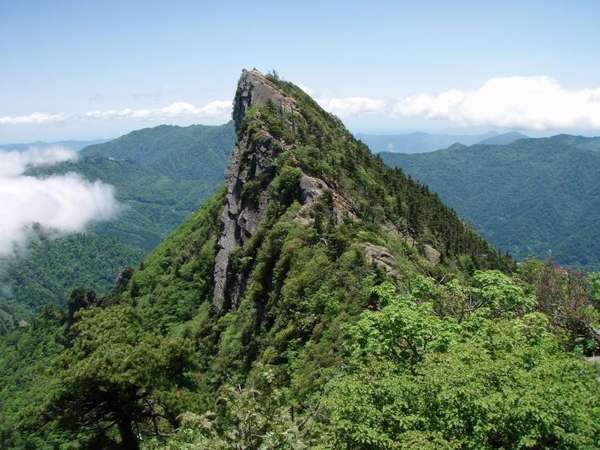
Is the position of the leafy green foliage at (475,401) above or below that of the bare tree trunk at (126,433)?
above

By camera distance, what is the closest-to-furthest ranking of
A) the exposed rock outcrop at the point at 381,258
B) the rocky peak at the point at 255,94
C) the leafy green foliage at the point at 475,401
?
the leafy green foliage at the point at 475,401 → the exposed rock outcrop at the point at 381,258 → the rocky peak at the point at 255,94

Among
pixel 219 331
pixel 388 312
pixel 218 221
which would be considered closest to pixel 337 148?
pixel 218 221

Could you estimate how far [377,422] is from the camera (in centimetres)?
1739

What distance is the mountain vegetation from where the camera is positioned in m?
17.1

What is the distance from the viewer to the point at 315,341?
3462cm

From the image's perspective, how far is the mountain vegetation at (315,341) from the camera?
17094 mm

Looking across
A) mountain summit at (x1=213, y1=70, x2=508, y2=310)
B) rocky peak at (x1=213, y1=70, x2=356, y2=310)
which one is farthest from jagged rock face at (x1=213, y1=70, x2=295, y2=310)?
mountain summit at (x1=213, y1=70, x2=508, y2=310)

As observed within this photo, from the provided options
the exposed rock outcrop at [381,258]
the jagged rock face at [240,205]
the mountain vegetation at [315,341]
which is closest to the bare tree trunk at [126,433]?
the mountain vegetation at [315,341]

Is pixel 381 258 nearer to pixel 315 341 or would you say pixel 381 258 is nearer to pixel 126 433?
pixel 315 341

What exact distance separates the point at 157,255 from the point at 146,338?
61395mm

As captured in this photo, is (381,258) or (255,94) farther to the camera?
(255,94)

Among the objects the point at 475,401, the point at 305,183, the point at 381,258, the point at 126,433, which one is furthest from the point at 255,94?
the point at 475,401

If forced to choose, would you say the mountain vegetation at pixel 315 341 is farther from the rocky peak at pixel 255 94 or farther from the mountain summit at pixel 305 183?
the rocky peak at pixel 255 94

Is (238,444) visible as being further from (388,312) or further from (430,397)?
(388,312)
